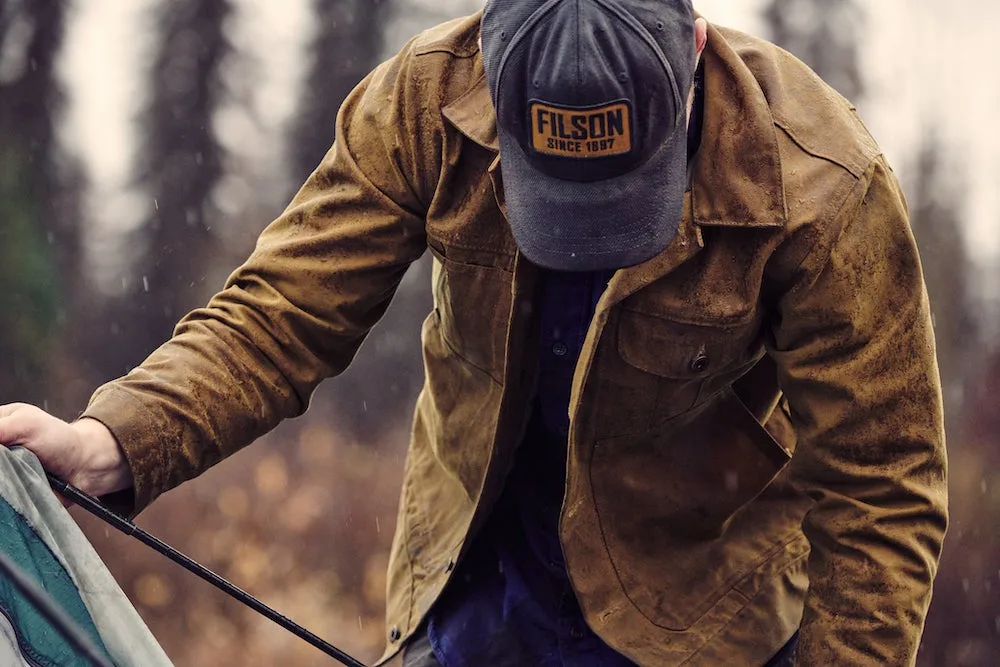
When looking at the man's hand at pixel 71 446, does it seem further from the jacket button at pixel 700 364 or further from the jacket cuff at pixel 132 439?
the jacket button at pixel 700 364

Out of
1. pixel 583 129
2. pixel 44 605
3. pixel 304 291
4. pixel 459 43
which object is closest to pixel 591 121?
pixel 583 129

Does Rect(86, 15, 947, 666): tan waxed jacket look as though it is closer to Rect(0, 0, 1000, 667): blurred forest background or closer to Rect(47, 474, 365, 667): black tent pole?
Rect(47, 474, 365, 667): black tent pole

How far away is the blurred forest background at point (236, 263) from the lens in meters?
5.91

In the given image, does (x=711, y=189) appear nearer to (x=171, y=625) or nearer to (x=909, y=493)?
(x=909, y=493)

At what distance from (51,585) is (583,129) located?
2.68 ft

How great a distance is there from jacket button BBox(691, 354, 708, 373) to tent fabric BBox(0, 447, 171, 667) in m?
0.82

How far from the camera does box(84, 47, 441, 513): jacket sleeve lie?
184 cm

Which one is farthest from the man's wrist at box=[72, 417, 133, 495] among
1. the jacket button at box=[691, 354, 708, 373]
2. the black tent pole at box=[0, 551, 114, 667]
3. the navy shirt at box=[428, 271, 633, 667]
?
the jacket button at box=[691, 354, 708, 373]

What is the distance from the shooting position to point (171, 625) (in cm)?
589

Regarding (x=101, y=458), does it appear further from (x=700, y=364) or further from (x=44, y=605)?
(x=700, y=364)

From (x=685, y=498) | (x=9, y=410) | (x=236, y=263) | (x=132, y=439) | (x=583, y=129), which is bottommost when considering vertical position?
(x=236, y=263)

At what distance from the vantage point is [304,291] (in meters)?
1.94

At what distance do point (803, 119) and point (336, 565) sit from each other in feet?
15.4

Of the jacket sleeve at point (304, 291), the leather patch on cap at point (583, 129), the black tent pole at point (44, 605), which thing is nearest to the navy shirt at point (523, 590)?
the jacket sleeve at point (304, 291)
